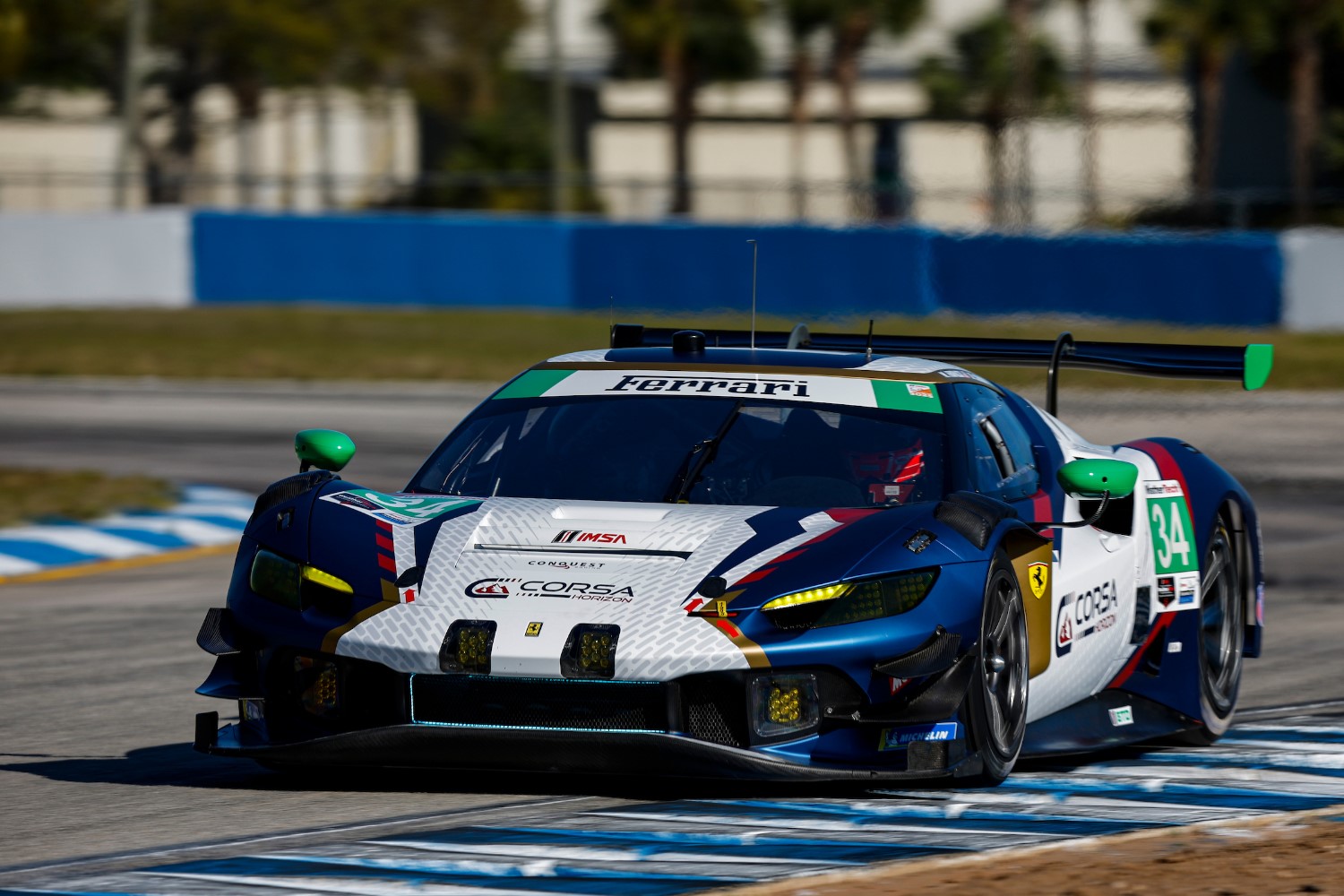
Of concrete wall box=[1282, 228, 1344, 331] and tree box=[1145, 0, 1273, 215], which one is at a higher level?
tree box=[1145, 0, 1273, 215]

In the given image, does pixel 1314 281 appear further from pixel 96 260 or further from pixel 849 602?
pixel 849 602

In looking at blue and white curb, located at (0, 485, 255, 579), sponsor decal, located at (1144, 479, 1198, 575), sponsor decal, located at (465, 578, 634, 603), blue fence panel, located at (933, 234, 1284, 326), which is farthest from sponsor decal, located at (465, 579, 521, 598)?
blue fence panel, located at (933, 234, 1284, 326)

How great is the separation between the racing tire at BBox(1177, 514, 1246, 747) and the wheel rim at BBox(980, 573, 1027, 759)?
1234 millimetres

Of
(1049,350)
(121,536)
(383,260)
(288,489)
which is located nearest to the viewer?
(288,489)

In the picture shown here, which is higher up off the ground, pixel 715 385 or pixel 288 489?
pixel 715 385

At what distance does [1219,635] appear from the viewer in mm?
8102

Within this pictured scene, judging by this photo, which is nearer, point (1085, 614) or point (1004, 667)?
point (1004, 667)

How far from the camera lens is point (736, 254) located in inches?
1337

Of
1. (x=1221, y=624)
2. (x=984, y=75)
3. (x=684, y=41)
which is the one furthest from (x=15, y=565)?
(x=984, y=75)

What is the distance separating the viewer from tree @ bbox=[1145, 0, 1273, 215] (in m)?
47.8

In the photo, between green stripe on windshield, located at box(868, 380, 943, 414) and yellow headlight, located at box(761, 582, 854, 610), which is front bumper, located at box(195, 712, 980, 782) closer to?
yellow headlight, located at box(761, 582, 854, 610)

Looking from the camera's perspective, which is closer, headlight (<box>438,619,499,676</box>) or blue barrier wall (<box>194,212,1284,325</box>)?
headlight (<box>438,619,499,676</box>)

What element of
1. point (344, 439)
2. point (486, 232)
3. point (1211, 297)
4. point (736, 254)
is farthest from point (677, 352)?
point (486, 232)

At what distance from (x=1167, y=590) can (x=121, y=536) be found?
305 inches
